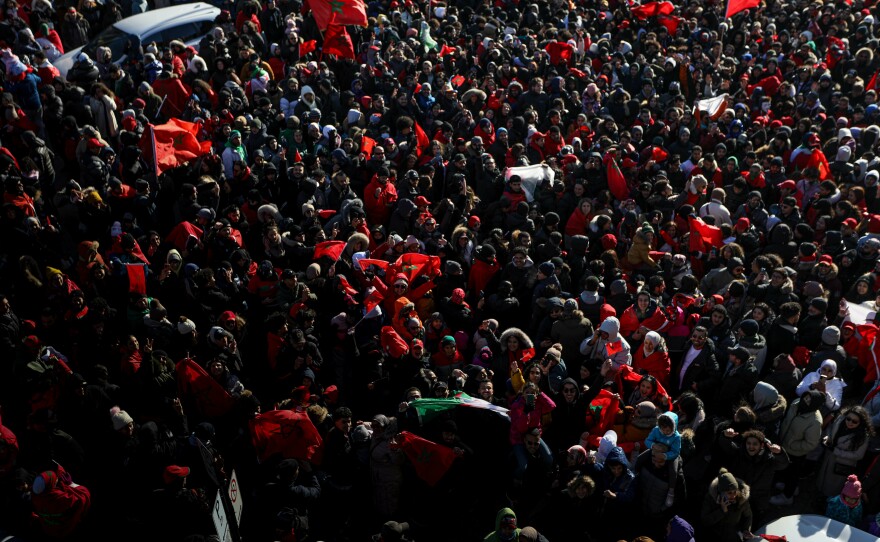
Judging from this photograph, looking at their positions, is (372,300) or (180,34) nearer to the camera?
(372,300)

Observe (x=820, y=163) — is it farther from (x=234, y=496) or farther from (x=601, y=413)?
(x=234, y=496)

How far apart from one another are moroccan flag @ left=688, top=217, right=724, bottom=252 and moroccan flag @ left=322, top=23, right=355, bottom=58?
7.79 m

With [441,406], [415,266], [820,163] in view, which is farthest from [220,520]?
[820,163]

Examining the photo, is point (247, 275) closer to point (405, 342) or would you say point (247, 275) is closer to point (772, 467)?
point (405, 342)

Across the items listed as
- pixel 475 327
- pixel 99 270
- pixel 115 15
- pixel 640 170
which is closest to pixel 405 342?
pixel 475 327

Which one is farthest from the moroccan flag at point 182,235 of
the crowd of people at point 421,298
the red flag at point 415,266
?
the red flag at point 415,266

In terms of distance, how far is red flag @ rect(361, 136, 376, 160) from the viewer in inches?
537

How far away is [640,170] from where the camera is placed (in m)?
14.0

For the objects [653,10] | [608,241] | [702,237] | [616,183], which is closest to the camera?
[608,241]

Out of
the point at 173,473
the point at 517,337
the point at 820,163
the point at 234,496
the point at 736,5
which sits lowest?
the point at 173,473

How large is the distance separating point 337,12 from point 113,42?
4.21 meters

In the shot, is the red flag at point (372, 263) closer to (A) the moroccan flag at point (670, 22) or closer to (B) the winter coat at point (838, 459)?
(B) the winter coat at point (838, 459)

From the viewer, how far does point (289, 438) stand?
8305mm

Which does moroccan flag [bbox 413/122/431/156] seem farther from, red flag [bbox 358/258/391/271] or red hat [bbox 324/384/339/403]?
red hat [bbox 324/384/339/403]
